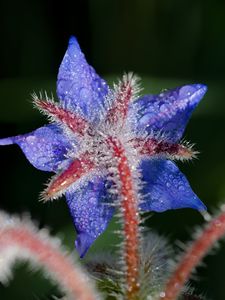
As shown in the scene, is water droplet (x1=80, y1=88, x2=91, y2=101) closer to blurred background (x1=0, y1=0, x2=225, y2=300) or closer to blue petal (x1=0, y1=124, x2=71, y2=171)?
blue petal (x1=0, y1=124, x2=71, y2=171)

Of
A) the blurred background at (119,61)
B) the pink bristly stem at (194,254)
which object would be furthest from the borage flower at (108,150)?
the blurred background at (119,61)

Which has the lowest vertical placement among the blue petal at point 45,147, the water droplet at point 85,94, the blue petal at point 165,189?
the blue petal at point 165,189

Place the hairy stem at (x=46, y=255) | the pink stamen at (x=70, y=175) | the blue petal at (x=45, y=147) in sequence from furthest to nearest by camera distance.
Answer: the blue petal at (x=45, y=147)
the pink stamen at (x=70, y=175)
the hairy stem at (x=46, y=255)

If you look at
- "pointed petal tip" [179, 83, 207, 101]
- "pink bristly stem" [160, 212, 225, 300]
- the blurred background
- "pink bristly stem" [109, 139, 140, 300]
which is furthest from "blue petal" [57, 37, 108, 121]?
the blurred background

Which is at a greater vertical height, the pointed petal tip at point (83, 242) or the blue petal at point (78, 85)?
the blue petal at point (78, 85)

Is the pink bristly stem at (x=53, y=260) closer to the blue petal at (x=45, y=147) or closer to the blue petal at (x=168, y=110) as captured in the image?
the blue petal at (x=45, y=147)

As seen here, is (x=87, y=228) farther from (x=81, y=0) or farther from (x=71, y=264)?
(x=81, y=0)
